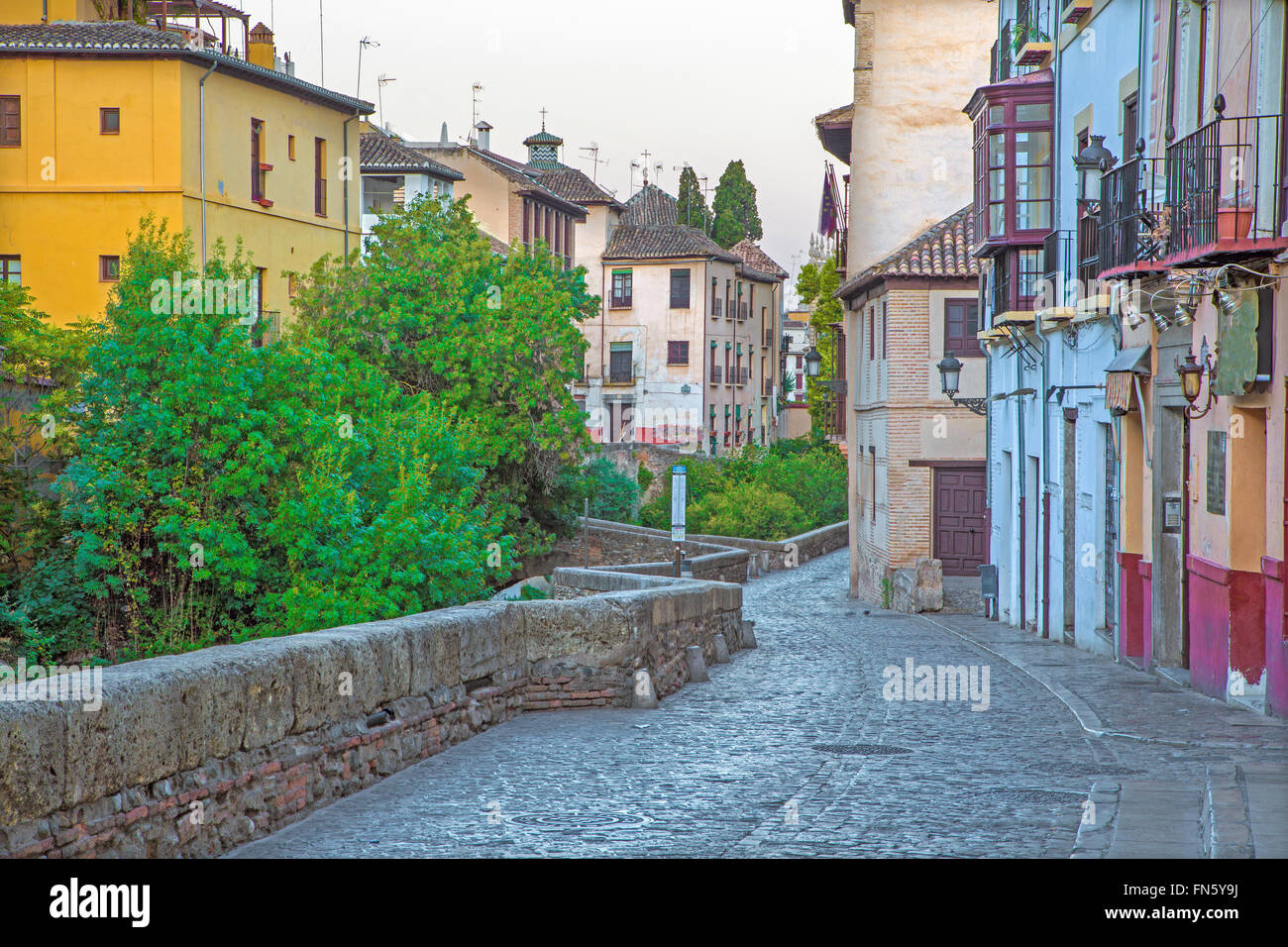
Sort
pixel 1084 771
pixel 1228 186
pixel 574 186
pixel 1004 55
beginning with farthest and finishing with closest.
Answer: pixel 574 186, pixel 1004 55, pixel 1228 186, pixel 1084 771

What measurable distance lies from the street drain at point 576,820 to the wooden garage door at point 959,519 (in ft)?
81.0

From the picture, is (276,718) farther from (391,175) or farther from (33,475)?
(391,175)

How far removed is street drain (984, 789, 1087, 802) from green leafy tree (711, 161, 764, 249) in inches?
2736

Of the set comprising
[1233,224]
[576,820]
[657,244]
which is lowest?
[576,820]

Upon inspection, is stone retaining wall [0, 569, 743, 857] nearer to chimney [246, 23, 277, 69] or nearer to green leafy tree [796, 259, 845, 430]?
chimney [246, 23, 277, 69]

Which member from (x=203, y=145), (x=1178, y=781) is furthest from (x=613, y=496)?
(x=1178, y=781)

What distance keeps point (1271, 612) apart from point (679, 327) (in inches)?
2152

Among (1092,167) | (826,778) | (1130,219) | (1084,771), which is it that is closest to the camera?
(826,778)

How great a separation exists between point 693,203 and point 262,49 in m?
42.1

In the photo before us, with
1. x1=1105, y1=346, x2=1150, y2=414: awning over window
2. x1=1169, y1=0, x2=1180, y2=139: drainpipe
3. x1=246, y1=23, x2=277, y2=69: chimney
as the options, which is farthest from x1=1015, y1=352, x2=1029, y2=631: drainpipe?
x1=246, y1=23, x2=277, y2=69: chimney

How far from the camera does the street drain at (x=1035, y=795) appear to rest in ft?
27.9

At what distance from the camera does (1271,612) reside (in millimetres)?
11867

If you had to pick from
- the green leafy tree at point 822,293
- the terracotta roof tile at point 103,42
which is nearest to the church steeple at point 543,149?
the green leafy tree at point 822,293

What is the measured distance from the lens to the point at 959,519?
32.3 metres
